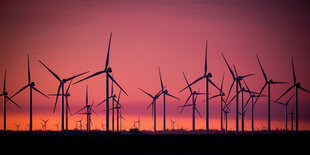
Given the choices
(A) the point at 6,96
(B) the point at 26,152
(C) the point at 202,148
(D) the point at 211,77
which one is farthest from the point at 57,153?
(A) the point at 6,96

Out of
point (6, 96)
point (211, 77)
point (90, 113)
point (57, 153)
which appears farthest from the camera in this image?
point (90, 113)

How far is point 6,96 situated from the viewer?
164625 mm

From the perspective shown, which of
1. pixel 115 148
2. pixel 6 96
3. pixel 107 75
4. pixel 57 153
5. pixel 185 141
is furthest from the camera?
pixel 6 96

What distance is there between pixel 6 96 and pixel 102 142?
75925 mm

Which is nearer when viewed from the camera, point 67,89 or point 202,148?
point 202,148

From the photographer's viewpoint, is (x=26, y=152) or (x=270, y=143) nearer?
(x=26, y=152)

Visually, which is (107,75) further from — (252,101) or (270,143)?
(252,101)

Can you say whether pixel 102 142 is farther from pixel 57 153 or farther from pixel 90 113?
pixel 90 113

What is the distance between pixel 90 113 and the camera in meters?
178

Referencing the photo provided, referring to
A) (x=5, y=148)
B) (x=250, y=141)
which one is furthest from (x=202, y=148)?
(x=5, y=148)

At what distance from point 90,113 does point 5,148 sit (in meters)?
92.2

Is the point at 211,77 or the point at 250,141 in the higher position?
the point at 211,77

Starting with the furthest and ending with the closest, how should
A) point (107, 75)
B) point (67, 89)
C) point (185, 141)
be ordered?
point (67, 89) → point (107, 75) → point (185, 141)

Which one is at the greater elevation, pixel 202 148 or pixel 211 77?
pixel 211 77
